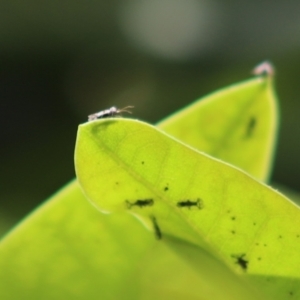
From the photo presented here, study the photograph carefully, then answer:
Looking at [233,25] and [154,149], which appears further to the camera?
[233,25]

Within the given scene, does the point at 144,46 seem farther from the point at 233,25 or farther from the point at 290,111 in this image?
the point at 290,111

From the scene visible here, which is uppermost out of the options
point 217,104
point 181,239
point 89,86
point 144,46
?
point 217,104

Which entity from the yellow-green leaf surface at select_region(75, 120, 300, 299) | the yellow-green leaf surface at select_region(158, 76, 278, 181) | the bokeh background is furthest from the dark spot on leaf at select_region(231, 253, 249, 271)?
the bokeh background

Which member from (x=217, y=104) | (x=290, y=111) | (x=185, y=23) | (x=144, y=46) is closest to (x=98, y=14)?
(x=144, y=46)

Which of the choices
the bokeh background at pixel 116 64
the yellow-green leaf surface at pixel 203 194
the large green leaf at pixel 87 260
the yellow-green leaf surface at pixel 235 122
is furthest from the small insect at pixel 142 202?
the bokeh background at pixel 116 64

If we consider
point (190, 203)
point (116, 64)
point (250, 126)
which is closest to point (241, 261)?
point (190, 203)

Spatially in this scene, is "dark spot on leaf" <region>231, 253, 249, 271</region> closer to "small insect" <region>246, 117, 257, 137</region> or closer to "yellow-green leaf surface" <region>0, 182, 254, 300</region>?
"yellow-green leaf surface" <region>0, 182, 254, 300</region>

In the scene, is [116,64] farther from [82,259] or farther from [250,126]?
[82,259]
